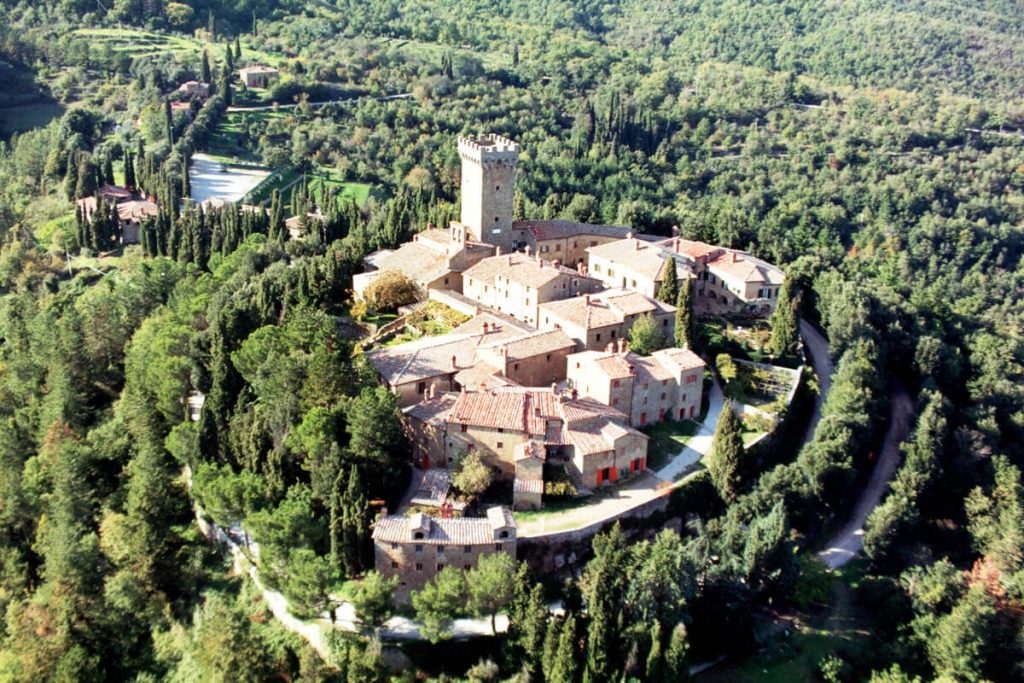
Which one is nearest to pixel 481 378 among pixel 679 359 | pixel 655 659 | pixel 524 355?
pixel 524 355

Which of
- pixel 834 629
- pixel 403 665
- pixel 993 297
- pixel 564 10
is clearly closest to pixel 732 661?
pixel 834 629

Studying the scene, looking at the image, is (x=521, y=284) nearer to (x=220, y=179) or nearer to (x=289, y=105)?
(x=220, y=179)

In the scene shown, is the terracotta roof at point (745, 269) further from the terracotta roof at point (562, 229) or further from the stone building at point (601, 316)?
the terracotta roof at point (562, 229)

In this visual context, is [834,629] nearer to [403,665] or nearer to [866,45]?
[403,665]

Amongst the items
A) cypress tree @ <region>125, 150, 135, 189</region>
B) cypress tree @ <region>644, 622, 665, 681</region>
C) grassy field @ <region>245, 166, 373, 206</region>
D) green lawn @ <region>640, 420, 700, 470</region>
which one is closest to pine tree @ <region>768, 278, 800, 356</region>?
green lawn @ <region>640, 420, 700, 470</region>

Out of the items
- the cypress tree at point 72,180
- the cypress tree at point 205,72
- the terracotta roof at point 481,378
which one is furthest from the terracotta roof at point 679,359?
the cypress tree at point 205,72

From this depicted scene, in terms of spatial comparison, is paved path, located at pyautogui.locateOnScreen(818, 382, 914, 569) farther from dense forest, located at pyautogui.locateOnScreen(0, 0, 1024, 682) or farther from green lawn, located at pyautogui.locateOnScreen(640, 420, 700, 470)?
green lawn, located at pyautogui.locateOnScreen(640, 420, 700, 470)
